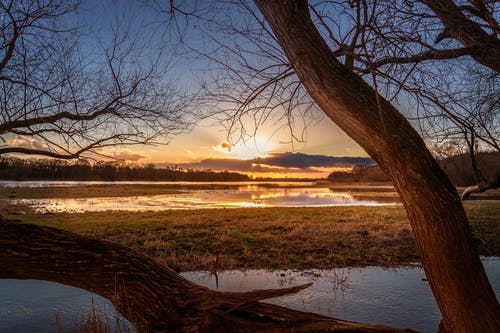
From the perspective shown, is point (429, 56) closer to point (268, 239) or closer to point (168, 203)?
point (268, 239)

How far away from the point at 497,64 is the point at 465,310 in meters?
2.30

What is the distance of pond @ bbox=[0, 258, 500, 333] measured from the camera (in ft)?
21.5

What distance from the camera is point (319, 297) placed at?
7.72 metres

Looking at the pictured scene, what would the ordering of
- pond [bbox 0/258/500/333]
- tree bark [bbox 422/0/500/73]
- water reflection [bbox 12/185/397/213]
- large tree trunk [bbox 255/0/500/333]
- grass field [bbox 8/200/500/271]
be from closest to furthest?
1. large tree trunk [bbox 255/0/500/333]
2. tree bark [bbox 422/0/500/73]
3. pond [bbox 0/258/500/333]
4. grass field [bbox 8/200/500/271]
5. water reflection [bbox 12/185/397/213]

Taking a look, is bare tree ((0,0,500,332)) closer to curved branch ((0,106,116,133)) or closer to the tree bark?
the tree bark

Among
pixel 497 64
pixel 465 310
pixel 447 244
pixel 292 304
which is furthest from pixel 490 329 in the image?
pixel 292 304

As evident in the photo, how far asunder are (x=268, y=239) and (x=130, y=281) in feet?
34.9

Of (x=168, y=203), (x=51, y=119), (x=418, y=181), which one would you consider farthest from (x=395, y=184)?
(x=168, y=203)

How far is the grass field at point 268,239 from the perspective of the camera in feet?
35.9

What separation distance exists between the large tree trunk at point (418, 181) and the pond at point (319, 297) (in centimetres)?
413

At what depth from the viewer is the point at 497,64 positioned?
11.2 feet

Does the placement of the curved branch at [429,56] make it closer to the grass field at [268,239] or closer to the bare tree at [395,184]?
the bare tree at [395,184]

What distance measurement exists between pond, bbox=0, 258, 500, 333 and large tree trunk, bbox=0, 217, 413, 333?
2992 mm

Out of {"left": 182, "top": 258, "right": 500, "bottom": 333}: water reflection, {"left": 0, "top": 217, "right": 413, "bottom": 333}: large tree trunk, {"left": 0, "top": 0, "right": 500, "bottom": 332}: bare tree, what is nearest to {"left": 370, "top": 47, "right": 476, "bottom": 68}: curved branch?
{"left": 0, "top": 0, "right": 500, "bottom": 332}: bare tree
